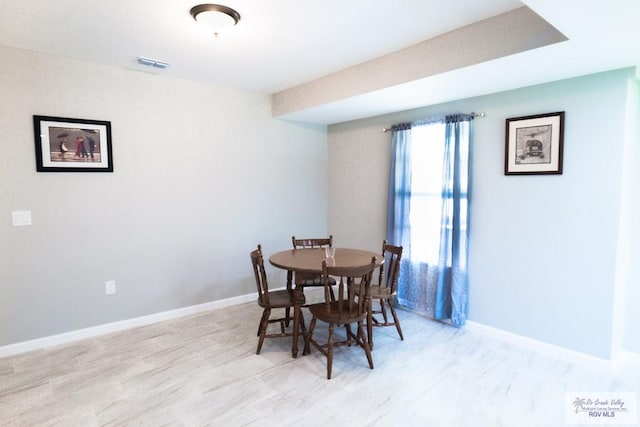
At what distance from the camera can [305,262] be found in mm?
2979

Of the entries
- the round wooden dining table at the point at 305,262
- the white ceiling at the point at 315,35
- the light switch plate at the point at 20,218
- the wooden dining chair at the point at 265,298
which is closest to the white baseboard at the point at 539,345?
the round wooden dining table at the point at 305,262

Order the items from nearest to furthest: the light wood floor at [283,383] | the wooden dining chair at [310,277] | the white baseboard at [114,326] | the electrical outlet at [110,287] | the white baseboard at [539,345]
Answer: the light wood floor at [283,383], the white baseboard at [539,345], the white baseboard at [114,326], the wooden dining chair at [310,277], the electrical outlet at [110,287]

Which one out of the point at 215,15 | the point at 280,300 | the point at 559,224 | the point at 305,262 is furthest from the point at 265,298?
the point at 559,224

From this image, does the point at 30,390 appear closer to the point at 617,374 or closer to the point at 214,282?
the point at 214,282

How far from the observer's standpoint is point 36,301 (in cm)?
301

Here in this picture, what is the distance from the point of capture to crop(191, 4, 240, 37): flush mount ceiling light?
2154mm

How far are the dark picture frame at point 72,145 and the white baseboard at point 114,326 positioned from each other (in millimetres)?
1453

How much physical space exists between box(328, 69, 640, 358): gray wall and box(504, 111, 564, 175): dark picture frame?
0.05m

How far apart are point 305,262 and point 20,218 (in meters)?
2.36

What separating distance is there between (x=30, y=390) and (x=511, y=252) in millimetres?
3810

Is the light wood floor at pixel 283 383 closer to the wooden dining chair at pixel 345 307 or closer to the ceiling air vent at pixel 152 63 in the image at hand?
the wooden dining chair at pixel 345 307

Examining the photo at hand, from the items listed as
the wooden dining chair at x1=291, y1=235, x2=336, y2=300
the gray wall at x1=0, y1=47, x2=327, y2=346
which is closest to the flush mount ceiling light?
the gray wall at x1=0, y1=47, x2=327, y2=346

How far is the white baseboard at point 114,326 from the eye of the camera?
295cm

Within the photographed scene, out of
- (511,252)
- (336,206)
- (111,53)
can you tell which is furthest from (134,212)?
(511,252)
